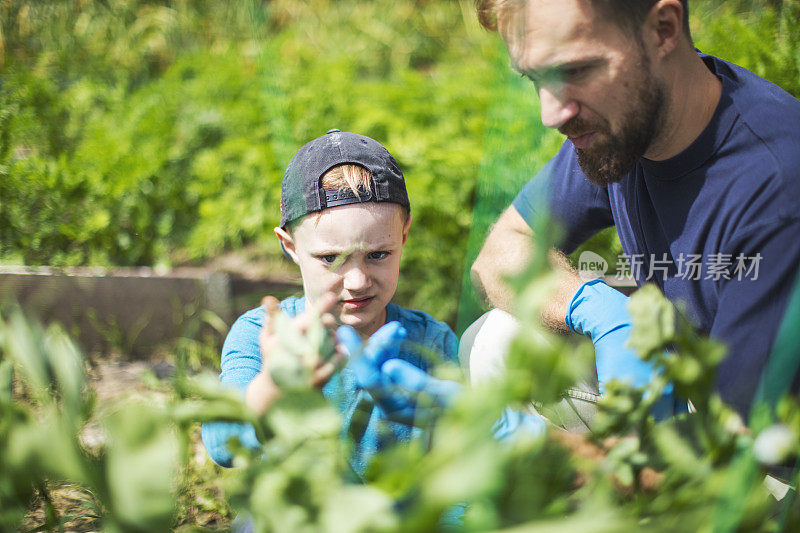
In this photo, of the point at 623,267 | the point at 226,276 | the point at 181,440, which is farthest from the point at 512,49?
the point at 226,276

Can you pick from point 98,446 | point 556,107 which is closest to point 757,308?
point 556,107

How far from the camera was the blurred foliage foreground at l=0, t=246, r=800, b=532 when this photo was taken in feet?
1.46

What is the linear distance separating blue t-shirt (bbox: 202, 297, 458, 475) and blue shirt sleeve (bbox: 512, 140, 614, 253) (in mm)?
439

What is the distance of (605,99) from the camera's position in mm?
1206

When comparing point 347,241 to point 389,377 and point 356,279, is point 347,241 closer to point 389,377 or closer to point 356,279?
point 356,279

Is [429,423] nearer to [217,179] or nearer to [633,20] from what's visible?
[633,20]

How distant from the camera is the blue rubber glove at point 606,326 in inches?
38.7

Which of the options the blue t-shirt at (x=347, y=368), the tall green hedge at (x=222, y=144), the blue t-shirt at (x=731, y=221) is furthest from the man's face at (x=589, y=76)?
the tall green hedge at (x=222, y=144)

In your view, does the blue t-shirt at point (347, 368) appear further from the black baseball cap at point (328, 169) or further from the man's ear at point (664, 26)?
the man's ear at point (664, 26)

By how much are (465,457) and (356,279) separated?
32.5 inches

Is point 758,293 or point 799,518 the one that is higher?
point 758,293

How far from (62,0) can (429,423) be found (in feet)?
15.9

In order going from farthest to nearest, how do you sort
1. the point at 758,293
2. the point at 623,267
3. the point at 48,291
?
the point at 48,291
the point at 623,267
the point at 758,293

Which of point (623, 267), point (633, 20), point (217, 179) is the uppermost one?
point (217, 179)
